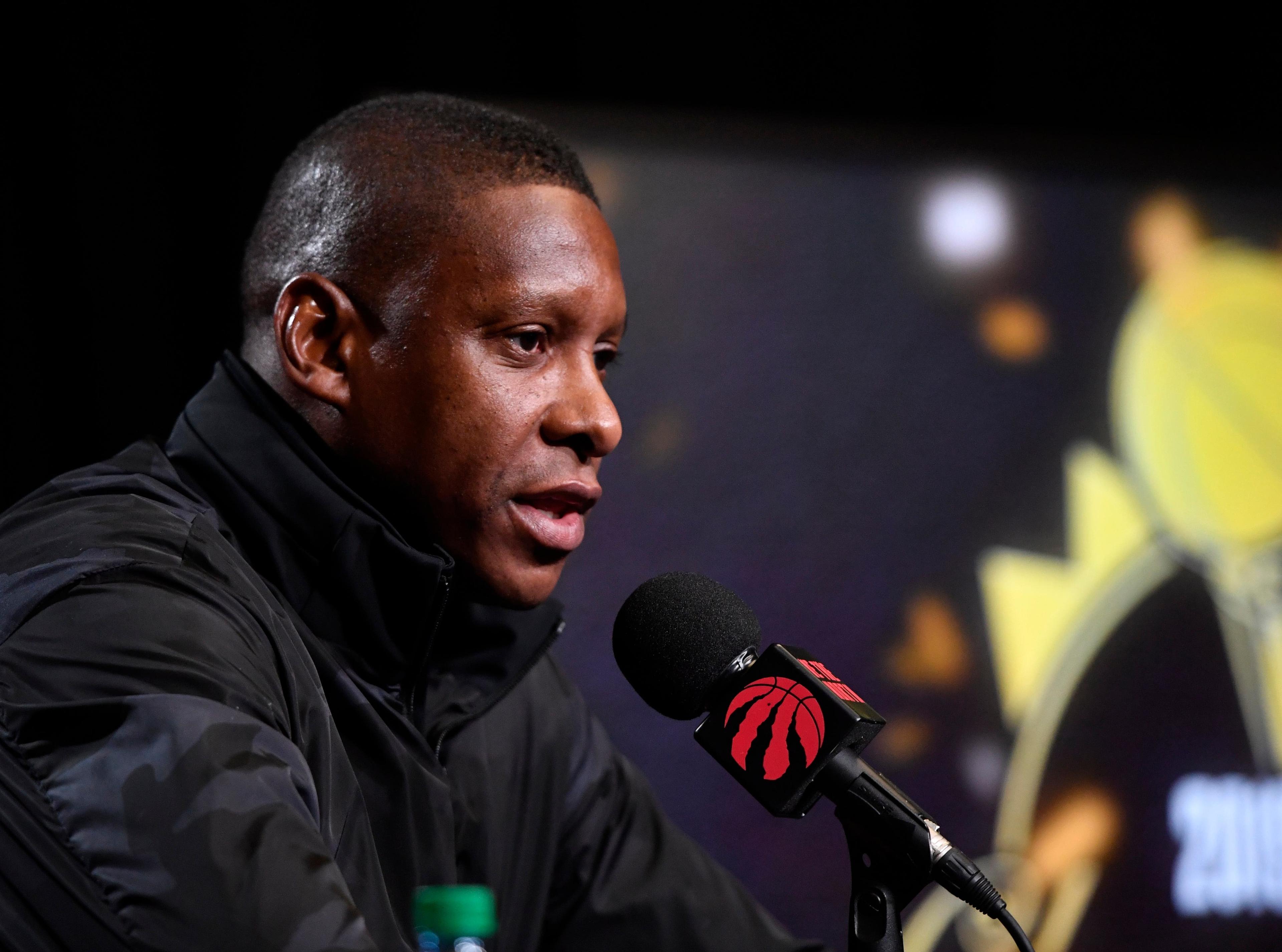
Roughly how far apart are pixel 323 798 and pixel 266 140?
51.2 inches

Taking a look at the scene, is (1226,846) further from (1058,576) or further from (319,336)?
(319,336)

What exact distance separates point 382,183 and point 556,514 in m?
0.38

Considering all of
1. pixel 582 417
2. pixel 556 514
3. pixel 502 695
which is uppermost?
pixel 582 417

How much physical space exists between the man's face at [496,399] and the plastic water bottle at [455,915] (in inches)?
26.6

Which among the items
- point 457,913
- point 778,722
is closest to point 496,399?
point 778,722

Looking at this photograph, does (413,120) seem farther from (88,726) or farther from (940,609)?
(940,609)

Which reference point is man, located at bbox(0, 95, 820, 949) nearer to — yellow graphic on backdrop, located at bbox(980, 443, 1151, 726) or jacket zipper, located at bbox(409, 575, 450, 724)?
jacket zipper, located at bbox(409, 575, 450, 724)

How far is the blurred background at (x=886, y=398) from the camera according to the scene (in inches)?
77.7

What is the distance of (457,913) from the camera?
0.56m

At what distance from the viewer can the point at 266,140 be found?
2.02 metres

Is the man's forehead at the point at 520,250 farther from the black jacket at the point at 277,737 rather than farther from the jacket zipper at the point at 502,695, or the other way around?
the jacket zipper at the point at 502,695

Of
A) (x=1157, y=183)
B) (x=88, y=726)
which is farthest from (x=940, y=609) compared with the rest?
(x=88, y=726)

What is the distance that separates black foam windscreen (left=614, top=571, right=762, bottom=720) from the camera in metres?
1.02

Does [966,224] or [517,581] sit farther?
[966,224]
